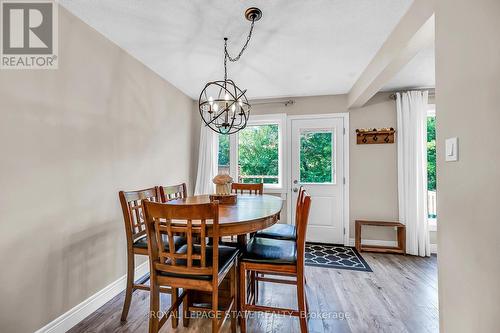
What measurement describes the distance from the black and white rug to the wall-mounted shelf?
168cm

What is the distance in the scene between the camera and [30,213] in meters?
1.53

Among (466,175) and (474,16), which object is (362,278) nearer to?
(466,175)

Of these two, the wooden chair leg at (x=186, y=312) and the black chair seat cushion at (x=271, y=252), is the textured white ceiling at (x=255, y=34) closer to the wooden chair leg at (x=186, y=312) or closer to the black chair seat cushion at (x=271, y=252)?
the black chair seat cushion at (x=271, y=252)

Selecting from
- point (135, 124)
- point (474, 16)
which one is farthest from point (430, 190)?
point (135, 124)

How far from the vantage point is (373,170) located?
358 cm

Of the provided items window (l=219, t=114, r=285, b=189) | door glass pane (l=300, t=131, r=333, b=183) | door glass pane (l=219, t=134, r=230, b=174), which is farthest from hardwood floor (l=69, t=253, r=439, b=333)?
door glass pane (l=219, t=134, r=230, b=174)

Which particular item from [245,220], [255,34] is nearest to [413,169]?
[255,34]

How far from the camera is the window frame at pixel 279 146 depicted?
12.7ft

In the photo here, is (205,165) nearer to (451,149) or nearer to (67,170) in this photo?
(67,170)

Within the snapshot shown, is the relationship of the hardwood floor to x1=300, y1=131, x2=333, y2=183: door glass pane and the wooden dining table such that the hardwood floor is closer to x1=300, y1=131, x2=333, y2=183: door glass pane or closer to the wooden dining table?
the wooden dining table

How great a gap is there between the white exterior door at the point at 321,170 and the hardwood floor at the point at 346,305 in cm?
100

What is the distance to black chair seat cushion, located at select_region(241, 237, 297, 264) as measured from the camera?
162 cm

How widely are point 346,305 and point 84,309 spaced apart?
2236 millimetres

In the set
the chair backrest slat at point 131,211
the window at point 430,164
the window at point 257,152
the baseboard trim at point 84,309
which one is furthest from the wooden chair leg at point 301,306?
the window at point 430,164
